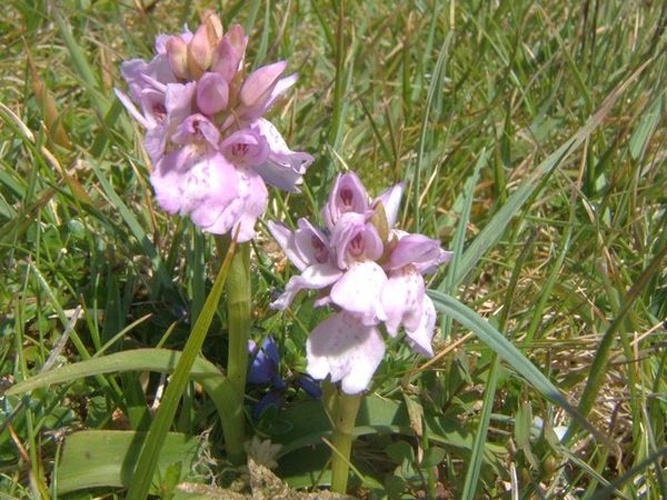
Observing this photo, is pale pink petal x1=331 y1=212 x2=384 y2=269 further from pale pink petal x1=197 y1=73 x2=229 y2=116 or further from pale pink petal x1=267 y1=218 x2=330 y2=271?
pale pink petal x1=197 y1=73 x2=229 y2=116

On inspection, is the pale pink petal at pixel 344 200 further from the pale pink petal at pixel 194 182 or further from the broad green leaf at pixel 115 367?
the broad green leaf at pixel 115 367

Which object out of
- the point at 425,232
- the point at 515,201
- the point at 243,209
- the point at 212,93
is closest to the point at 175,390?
the point at 243,209

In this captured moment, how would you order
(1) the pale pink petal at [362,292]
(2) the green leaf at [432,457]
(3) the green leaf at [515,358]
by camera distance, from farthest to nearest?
(2) the green leaf at [432,457], (3) the green leaf at [515,358], (1) the pale pink petal at [362,292]

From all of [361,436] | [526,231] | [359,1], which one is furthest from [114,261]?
[359,1]

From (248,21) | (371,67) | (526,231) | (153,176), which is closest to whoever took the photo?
(153,176)

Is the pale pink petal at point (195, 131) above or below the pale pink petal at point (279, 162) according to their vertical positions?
above

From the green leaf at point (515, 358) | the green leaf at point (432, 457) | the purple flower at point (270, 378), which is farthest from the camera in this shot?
the purple flower at point (270, 378)

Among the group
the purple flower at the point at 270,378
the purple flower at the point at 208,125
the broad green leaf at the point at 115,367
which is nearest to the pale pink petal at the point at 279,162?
the purple flower at the point at 208,125

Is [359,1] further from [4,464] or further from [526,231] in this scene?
[4,464]
